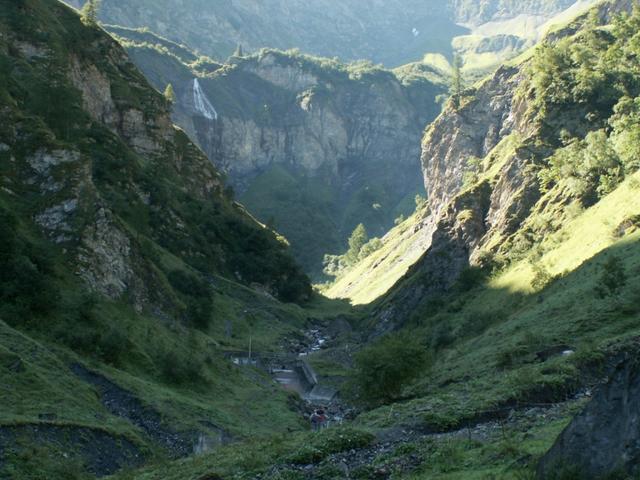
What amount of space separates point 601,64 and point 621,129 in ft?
76.5

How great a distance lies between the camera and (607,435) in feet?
46.6

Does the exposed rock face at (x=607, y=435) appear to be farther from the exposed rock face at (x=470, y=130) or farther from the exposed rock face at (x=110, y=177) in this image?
the exposed rock face at (x=470, y=130)

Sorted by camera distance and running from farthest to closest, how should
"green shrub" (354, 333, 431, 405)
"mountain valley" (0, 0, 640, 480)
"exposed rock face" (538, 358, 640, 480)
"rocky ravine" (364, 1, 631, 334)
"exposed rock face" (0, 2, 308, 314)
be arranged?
"rocky ravine" (364, 1, 631, 334)
"exposed rock face" (0, 2, 308, 314)
"green shrub" (354, 333, 431, 405)
"mountain valley" (0, 0, 640, 480)
"exposed rock face" (538, 358, 640, 480)

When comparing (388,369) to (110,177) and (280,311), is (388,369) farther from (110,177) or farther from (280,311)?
(280,311)

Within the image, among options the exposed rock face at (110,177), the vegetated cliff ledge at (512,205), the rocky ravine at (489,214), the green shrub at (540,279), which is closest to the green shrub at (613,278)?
the green shrub at (540,279)

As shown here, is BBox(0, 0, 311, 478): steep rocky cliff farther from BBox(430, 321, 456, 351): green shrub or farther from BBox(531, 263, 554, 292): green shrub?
BBox(531, 263, 554, 292): green shrub

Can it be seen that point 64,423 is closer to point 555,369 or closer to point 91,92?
point 555,369

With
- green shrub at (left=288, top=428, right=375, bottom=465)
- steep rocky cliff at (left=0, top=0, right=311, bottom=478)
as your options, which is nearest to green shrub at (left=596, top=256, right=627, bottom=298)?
green shrub at (left=288, top=428, right=375, bottom=465)

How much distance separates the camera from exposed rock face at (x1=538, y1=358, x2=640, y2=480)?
13586mm

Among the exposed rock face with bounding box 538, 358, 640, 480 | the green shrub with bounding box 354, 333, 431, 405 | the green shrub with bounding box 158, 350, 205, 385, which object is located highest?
the green shrub with bounding box 158, 350, 205, 385

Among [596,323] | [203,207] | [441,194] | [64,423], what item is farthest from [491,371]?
[441,194]

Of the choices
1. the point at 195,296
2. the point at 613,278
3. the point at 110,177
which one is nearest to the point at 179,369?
the point at 613,278

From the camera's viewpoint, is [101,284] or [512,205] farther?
[512,205]

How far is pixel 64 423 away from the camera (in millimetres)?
31156
